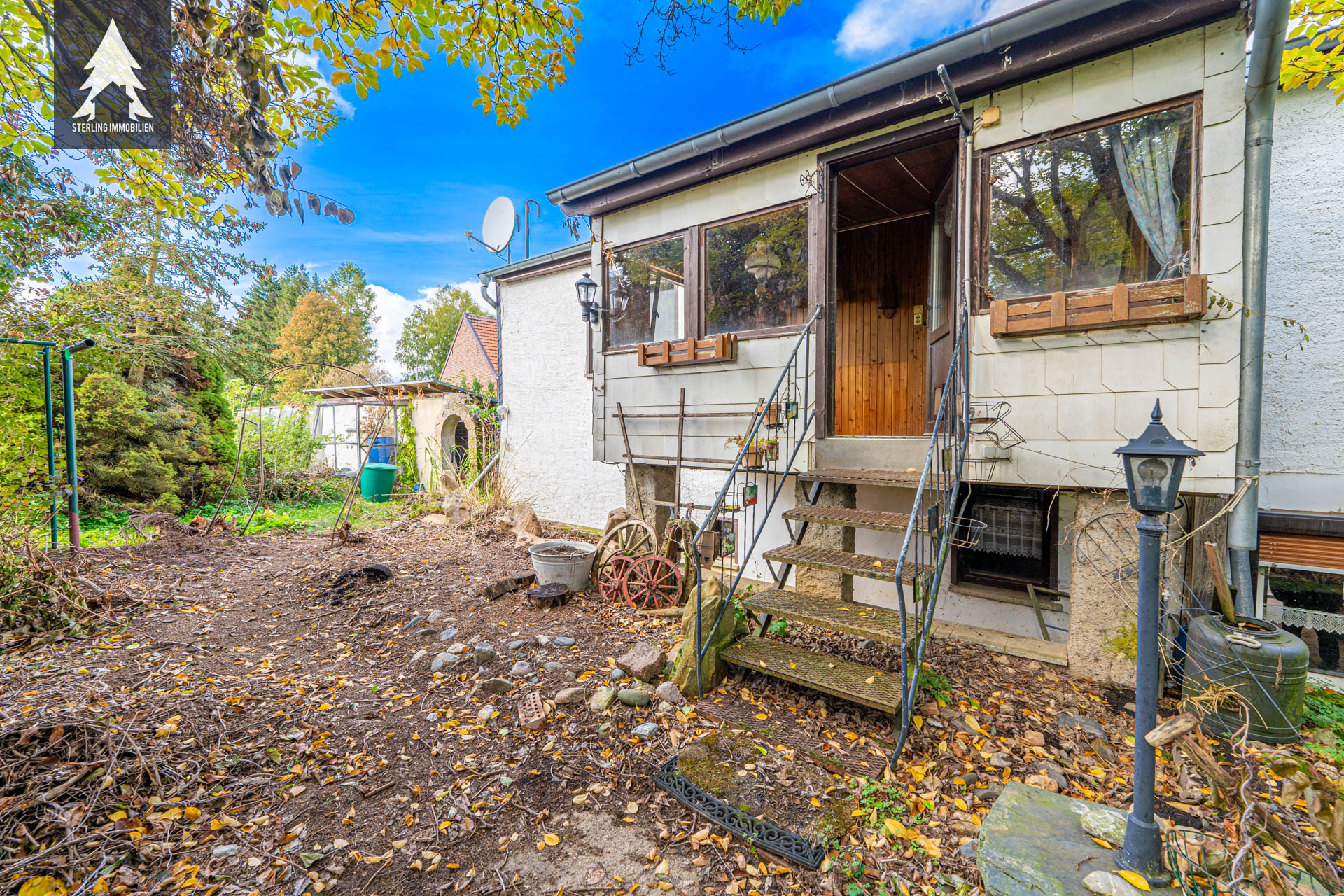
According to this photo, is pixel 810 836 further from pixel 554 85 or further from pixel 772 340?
Answer: pixel 554 85

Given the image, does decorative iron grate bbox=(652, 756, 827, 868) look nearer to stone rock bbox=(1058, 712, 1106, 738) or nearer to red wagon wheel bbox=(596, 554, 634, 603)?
stone rock bbox=(1058, 712, 1106, 738)

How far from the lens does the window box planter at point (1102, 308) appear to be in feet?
9.23

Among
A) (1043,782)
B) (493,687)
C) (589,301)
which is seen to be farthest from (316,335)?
(1043,782)

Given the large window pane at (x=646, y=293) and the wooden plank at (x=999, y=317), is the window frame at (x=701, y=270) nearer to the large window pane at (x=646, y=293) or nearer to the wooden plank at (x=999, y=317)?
the large window pane at (x=646, y=293)

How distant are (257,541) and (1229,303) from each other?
10.1 m

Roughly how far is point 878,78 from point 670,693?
436 centimetres

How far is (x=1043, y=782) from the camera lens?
244 centimetres

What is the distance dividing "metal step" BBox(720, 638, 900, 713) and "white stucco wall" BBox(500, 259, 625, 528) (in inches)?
168

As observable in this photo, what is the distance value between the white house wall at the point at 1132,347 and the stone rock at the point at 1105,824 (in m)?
1.99

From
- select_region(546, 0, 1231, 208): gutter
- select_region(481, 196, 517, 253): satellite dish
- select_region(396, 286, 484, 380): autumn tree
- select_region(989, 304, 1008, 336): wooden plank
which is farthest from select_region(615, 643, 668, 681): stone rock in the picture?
select_region(396, 286, 484, 380): autumn tree

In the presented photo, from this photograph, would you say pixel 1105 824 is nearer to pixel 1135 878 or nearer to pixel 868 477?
pixel 1135 878

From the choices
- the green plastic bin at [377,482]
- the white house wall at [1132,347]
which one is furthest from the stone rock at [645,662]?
the green plastic bin at [377,482]

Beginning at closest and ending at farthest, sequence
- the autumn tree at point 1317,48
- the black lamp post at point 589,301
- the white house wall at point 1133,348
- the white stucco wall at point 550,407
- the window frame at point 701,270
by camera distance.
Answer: the white house wall at point 1133,348, the autumn tree at point 1317,48, the window frame at point 701,270, the black lamp post at point 589,301, the white stucco wall at point 550,407

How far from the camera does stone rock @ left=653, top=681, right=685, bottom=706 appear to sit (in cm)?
313
